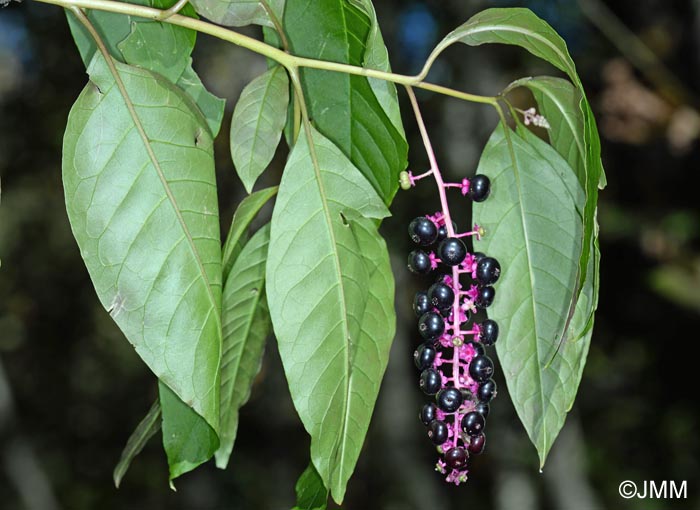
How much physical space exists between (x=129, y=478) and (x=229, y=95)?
482 cm

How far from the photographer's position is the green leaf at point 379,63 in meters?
0.80

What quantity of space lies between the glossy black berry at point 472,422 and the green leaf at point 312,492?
7.1 inches

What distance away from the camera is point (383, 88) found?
91cm

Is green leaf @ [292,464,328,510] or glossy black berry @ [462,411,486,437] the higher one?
green leaf @ [292,464,328,510]

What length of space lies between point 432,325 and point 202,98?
0.37 meters

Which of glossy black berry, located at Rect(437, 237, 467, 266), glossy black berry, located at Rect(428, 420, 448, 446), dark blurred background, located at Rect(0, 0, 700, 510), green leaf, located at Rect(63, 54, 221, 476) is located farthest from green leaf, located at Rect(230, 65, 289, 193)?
dark blurred background, located at Rect(0, 0, 700, 510)

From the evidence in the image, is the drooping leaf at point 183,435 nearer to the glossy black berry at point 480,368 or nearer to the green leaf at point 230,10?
the glossy black berry at point 480,368

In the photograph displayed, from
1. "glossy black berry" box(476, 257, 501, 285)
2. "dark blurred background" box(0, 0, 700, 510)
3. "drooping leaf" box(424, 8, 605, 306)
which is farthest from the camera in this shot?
"dark blurred background" box(0, 0, 700, 510)

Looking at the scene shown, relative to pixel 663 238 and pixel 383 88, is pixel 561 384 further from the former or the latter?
pixel 663 238

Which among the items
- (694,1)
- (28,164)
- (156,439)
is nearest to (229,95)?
(28,164)

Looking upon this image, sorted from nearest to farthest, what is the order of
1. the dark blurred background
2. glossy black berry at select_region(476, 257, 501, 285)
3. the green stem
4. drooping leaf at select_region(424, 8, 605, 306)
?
drooping leaf at select_region(424, 8, 605, 306) < the green stem < glossy black berry at select_region(476, 257, 501, 285) < the dark blurred background

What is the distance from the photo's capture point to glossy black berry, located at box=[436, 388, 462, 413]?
0.91 meters

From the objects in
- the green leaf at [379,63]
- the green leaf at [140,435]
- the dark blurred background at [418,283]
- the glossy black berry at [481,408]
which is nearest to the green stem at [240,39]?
the green leaf at [379,63]

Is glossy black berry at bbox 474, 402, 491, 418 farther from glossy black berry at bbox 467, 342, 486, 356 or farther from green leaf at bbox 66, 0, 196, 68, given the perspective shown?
green leaf at bbox 66, 0, 196, 68
